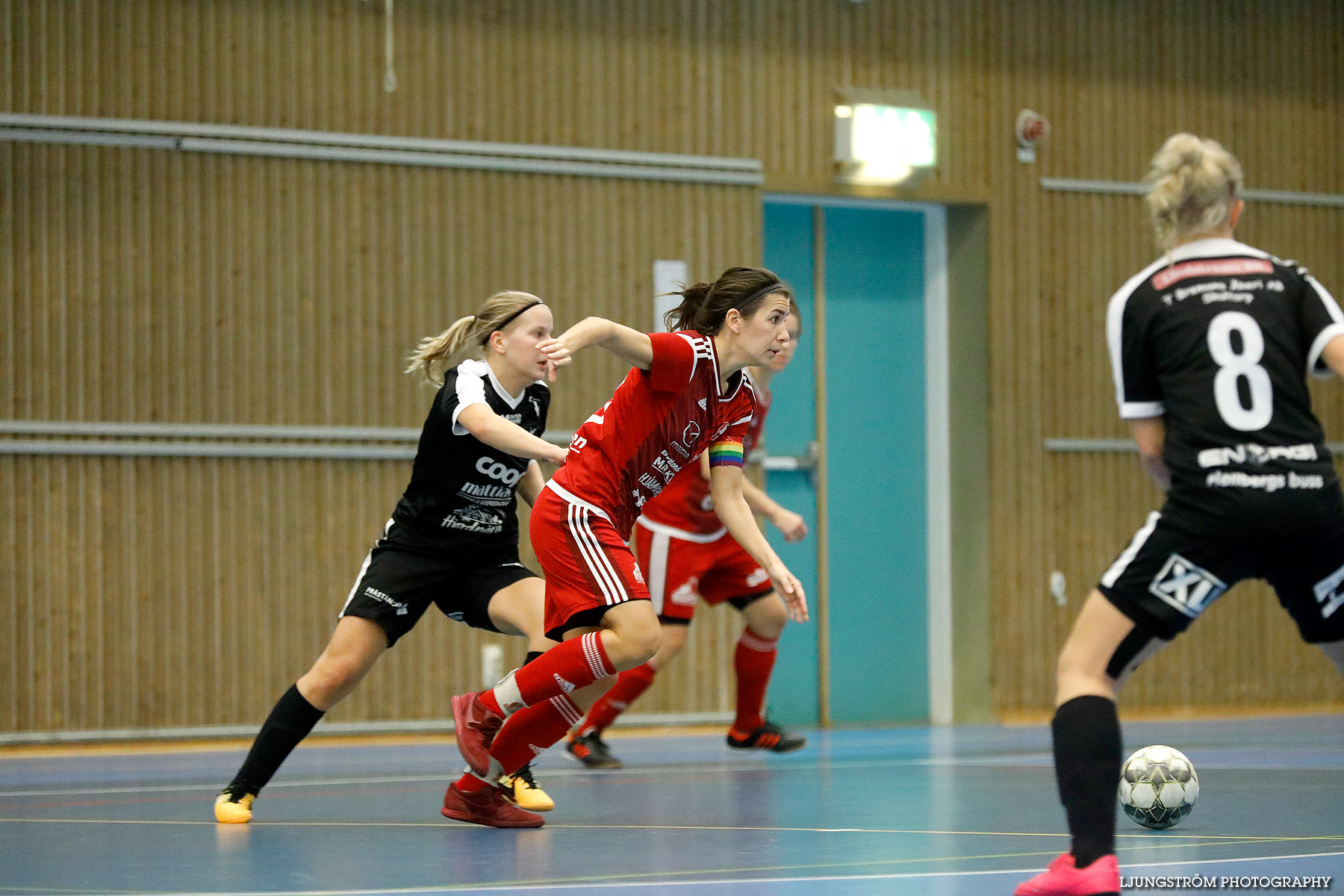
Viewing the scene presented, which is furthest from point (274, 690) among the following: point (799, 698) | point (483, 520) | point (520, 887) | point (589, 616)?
point (520, 887)

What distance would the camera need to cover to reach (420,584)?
485 cm

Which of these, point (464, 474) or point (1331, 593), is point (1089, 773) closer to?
point (1331, 593)

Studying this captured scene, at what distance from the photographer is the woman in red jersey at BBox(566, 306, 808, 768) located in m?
6.66

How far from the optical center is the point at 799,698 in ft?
32.6

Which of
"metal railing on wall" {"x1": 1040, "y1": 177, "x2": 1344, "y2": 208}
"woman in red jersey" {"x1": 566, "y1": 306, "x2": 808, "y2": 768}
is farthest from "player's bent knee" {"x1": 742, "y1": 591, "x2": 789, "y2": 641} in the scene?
"metal railing on wall" {"x1": 1040, "y1": 177, "x2": 1344, "y2": 208}

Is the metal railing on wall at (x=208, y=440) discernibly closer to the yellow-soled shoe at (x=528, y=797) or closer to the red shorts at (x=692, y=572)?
the red shorts at (x=692, y=572)

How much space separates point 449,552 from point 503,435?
2.25ft

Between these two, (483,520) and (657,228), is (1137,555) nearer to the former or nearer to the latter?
(483,520)

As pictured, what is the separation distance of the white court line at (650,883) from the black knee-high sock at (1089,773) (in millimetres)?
636

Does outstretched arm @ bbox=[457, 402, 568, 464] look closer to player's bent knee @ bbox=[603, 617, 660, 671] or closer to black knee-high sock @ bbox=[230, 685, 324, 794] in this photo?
player's bent knee @ bbox=[603, 617, 660, 671]

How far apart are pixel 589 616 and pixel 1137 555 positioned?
1734 millimetres

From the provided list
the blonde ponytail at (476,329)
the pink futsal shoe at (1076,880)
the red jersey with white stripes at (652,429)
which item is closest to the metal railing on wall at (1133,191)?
the blonde ponytail at (476,329)

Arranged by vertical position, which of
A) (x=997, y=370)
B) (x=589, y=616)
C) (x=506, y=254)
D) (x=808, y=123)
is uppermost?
(x=808, y=123)

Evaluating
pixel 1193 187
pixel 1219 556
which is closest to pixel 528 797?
pixel 1219 556
